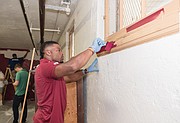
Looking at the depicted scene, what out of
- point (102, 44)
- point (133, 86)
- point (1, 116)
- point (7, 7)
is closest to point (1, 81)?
point (1, 116)

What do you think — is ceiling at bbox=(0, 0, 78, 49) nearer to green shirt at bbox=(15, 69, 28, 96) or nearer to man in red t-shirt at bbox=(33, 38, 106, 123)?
green shirt at bbox=(15, 69, 28, 96)

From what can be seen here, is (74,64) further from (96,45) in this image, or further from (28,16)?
(28,16)

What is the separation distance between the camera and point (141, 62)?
976 mm

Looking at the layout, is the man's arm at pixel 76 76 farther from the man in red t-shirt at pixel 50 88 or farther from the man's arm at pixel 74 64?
the man's arm at pixel 74 64

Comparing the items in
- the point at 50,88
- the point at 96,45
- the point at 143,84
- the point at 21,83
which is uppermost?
the point at 96,45

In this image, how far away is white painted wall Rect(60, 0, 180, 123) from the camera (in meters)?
0.75

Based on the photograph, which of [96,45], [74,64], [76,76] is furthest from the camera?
[76,76]

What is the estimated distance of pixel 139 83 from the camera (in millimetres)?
996

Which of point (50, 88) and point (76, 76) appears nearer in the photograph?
point (50, 88)

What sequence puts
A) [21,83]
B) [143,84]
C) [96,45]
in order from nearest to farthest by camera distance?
1. [143,84]
2. [96,45]
3. [21,83]

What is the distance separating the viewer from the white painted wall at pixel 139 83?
29.4 inches

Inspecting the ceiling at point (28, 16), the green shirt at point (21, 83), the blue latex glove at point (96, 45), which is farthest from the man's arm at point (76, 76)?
the green shirt at point (21, 83)

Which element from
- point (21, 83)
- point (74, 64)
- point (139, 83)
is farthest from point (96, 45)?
point (21, 83)

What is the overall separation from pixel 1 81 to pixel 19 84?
3.03 metres
